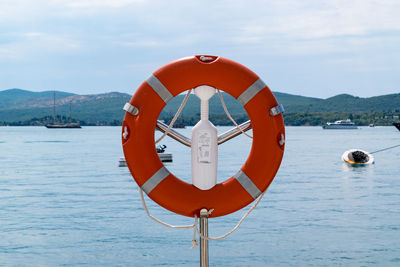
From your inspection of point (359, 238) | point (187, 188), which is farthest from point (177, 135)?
point (359, 238)

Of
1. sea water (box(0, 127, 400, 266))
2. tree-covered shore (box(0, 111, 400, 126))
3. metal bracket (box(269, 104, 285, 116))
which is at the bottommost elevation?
sea water (box(0, 127, 400, 266))

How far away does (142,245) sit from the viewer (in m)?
7.62

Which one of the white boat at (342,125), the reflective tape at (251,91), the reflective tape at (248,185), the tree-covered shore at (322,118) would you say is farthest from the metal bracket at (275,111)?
the tree-covered shore at (322,118)

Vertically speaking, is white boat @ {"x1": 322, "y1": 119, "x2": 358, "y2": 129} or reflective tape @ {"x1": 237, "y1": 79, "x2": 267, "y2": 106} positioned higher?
white boat @ {"x1": 322, "y1": 119, "x2": 358, "y2": 129}

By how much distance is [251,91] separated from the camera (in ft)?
11.7

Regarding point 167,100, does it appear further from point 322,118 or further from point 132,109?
point 322,118

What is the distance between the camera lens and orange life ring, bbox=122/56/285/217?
139 inches

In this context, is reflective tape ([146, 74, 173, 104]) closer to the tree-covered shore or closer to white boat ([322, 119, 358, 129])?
white boat ([322, 119, 358, 129])

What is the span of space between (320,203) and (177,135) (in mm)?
8309

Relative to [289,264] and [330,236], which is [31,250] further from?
[330,236]

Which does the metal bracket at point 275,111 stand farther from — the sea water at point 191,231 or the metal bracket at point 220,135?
the sea water at point 191,231

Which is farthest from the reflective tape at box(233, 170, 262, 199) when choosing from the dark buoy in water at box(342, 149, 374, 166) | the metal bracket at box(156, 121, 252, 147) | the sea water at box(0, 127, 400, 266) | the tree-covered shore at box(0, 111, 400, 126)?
the tree-covered shore at box(0, 111, 400, 126)

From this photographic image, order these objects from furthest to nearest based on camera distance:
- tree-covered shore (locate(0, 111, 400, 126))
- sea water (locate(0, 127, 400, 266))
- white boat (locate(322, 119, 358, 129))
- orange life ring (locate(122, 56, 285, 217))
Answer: tree-covered shore (locate(0, 111, 400, 126)), white boat (locate(322, 119, 358, 129)), sea water (locate(0, 127, 400, 266)), orange life ring (locate(122, 56, 285, 217))

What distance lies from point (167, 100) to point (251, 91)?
512mm
